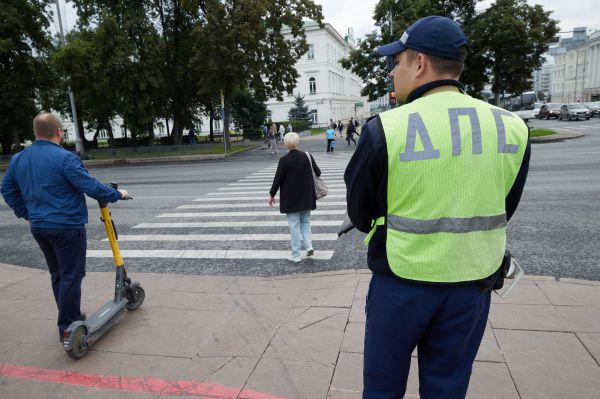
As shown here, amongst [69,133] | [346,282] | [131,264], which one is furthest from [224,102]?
[69,133]

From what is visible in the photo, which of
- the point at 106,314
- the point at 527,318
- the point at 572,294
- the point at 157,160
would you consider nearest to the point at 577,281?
the point at 572,294

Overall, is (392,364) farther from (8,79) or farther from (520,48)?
(8,79)

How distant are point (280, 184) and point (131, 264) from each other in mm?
2586

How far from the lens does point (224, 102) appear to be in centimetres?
2872

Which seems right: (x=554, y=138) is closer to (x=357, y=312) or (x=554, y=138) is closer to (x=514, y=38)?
(x=514, y=38)

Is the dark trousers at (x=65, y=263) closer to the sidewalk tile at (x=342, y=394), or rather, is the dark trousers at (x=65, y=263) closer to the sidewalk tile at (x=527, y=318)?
the sidewalk tile at (x=342, y=394)

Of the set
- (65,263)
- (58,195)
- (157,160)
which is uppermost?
(58,195)

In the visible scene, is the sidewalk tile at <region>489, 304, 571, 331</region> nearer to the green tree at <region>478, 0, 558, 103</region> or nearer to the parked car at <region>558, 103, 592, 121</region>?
the green tree at <region>478, 0, 558, 103</region>

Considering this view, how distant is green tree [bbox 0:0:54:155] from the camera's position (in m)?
27.7

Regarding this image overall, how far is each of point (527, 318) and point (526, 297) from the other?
493mm

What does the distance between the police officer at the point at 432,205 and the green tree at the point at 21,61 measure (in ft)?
105

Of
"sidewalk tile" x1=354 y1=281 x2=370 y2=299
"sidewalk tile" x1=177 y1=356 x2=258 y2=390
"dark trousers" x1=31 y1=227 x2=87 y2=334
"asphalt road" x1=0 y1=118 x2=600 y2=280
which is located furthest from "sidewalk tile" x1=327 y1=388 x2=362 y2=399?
"asphalt road" x1=0 y1=118 x2=600 y2=280

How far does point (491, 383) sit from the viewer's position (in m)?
3.01

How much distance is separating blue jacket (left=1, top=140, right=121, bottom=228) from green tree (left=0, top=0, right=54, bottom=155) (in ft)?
95.5
